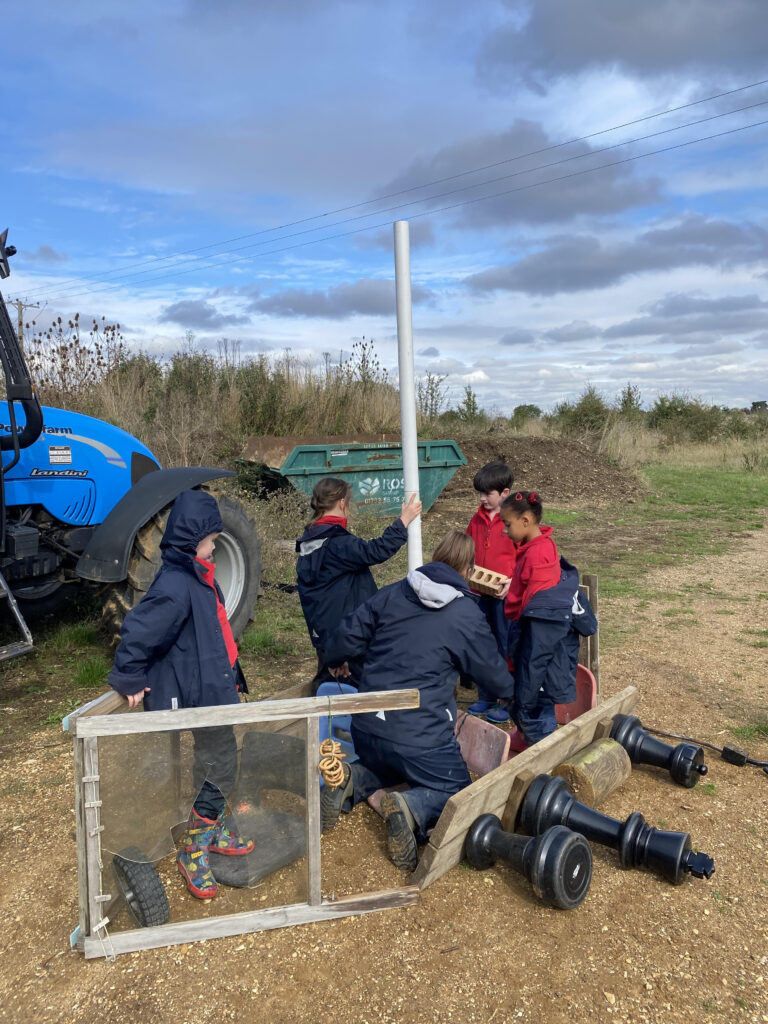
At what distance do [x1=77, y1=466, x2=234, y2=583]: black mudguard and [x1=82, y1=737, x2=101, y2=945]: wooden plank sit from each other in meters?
2.43

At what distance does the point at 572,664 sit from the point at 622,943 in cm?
143

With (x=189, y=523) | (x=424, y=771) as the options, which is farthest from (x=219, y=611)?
(x=424, y=771)

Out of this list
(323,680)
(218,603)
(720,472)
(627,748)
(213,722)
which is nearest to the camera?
(213,722)

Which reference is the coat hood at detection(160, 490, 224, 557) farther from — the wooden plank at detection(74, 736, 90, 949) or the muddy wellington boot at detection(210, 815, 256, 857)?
the muddy wellington boot at detection(210, 815, 256, 857)

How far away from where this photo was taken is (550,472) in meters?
17.8

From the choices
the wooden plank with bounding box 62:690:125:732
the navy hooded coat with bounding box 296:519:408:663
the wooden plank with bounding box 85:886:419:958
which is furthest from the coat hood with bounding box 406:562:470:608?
the wooden plank with bounding box 62:690:125:732

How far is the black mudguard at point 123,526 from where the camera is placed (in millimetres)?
4828

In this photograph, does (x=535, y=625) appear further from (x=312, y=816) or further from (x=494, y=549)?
(x=312, y=816)

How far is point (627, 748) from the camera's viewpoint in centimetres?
386

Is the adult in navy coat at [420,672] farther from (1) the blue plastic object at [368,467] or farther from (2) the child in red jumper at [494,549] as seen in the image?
(1) the blue plastic object at [368,467]

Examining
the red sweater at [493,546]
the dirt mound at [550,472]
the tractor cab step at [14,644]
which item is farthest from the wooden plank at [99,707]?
the dirt mound at [550,472]

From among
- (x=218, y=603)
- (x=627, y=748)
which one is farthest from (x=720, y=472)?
(x=218, y=603)

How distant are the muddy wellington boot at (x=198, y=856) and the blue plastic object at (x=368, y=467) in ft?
22.8

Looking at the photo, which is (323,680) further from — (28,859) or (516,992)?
(516,992)
